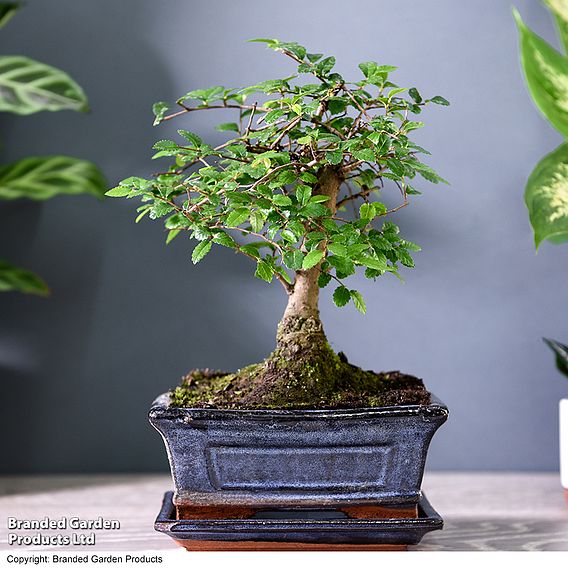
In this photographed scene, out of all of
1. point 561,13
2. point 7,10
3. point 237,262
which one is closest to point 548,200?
point 561,13

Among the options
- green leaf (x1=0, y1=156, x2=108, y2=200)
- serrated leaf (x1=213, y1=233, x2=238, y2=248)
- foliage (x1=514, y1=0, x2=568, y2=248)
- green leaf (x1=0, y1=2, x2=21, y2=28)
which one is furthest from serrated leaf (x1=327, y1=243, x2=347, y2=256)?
green leaf (x1=0, y1=2, x2=21, y2=28)

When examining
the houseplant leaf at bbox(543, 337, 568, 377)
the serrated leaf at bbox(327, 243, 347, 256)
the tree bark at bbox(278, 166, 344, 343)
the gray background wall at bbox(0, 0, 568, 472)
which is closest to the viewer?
the serrated leaf at bbox(327, 243, 347, 256)

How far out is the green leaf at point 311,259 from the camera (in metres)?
0.77

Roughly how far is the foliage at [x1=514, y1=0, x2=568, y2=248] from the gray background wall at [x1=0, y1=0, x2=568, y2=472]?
0.42 m

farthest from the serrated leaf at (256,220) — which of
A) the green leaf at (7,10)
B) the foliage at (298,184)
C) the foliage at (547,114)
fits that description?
the green leaf at (7,10)

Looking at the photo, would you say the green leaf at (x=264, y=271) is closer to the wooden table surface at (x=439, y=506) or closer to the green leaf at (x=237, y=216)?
the green leaf at (x=237, y=216)

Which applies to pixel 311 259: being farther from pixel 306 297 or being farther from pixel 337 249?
pixel 306 297

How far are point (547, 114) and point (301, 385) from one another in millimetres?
449

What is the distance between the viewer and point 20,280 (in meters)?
1.24

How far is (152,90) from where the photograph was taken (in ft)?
4.49

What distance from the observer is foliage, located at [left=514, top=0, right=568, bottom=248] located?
91 cm

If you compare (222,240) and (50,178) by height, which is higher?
(50,178)

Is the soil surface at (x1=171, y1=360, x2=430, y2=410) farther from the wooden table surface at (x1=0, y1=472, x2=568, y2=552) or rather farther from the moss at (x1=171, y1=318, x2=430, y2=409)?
the wooden table surface at (x1=0, y1=472, x2=568, y2=552)
